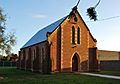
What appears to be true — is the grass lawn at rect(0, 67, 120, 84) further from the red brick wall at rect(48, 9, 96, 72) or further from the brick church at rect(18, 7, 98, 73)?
the red brick wall at rect(48, 9, 96, 72)

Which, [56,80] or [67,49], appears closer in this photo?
[56,80]

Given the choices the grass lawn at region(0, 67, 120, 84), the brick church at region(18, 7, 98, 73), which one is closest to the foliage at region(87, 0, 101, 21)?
the grass lawn at region(0, 67, 120, 84)

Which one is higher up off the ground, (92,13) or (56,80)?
(92,13)

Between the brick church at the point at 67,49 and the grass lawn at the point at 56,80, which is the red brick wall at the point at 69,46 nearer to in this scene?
the brick church at the point at 67,49

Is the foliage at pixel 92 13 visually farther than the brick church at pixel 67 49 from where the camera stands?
No

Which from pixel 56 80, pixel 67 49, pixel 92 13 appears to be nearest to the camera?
pixel 92 13

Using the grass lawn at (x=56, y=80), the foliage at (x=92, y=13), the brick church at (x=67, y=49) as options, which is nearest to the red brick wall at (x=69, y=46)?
the brick church at (x=67, y=49)

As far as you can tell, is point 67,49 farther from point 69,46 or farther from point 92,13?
point 92,13

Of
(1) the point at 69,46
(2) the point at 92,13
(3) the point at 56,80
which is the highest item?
(1) the point at 69,46

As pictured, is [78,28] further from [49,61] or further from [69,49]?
[49,61]

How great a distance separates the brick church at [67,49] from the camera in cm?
4012

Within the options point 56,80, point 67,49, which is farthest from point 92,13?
point 67,49

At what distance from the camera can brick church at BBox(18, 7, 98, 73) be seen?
4012 centimetres

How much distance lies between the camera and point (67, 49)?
1635 inches
